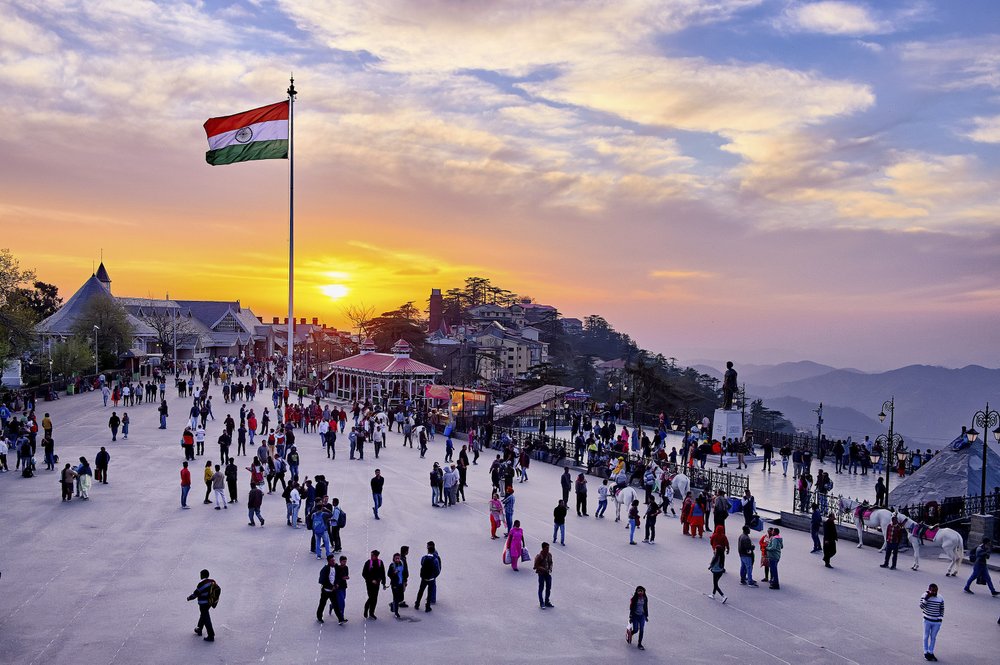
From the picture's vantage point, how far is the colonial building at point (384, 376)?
4847 centimetres

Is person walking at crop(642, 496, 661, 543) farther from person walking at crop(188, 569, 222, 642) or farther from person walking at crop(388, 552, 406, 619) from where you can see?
person walking at crop(188, 569, 222, 642)

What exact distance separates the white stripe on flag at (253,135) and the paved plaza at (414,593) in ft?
84.8

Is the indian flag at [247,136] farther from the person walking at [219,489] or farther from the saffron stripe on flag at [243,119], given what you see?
the person walking at [219,489]

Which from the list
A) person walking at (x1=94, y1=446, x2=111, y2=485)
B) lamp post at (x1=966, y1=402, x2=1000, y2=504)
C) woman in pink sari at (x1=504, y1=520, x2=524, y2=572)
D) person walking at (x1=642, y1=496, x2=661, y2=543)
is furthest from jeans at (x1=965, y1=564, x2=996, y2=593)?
person walking at (x1=94, y1=446, x2=111, y2=485)

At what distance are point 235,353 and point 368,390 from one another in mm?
65610

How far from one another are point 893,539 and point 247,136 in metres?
39.0

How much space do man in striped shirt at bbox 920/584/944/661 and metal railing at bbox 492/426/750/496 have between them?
8.88 metres

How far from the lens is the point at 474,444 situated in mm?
29969

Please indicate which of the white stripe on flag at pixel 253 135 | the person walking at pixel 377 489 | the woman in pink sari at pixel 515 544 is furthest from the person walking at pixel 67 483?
the white stripe on flag at pixel 253 135

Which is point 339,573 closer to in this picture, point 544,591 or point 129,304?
point 544,591

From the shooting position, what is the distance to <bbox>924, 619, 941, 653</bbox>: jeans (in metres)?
11.8

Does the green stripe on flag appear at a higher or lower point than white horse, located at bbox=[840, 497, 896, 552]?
higher

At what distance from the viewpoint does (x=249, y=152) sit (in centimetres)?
4272

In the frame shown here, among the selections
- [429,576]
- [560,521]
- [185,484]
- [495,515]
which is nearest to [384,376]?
[185,484]
